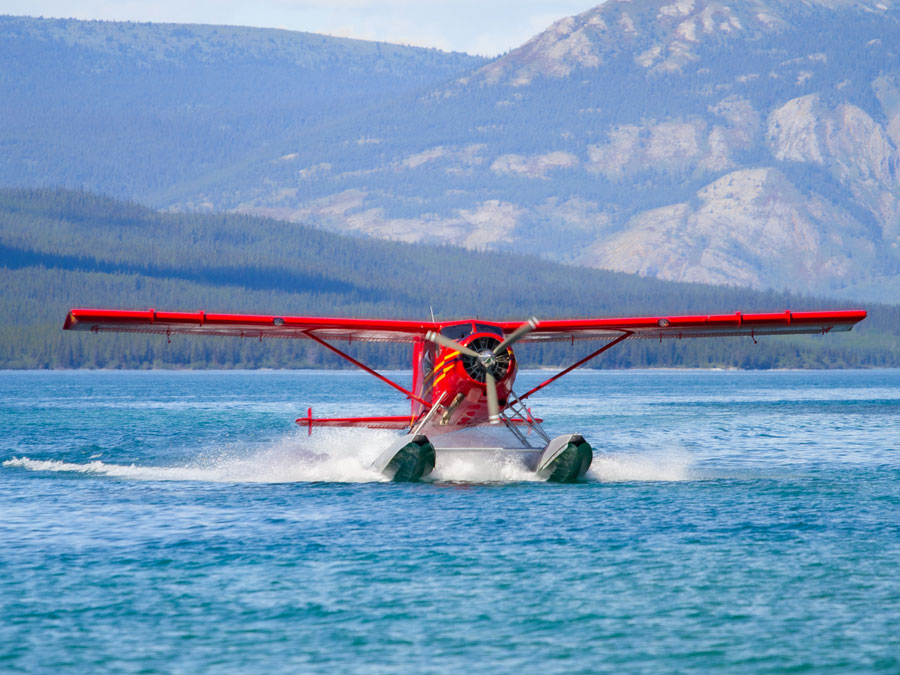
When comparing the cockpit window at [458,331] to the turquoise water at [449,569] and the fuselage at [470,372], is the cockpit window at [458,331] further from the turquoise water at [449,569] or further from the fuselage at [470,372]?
the turquoise water at [449,569]

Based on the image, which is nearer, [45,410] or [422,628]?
[422,628]

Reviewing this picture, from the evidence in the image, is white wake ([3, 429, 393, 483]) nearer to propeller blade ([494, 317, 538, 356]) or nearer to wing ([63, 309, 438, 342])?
wing ([63, 309, 438, 342])

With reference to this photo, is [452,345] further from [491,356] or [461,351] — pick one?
[491,356]

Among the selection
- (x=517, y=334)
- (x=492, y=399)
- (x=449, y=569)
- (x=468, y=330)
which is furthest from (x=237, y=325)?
(x=449, y=569)

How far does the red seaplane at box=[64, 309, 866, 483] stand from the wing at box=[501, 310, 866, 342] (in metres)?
0.02

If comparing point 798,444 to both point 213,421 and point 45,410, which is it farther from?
point 45,410

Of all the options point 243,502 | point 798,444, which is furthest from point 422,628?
point 798,444

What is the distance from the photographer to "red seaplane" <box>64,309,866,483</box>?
20.6 m

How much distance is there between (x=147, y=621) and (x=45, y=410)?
47.1 metres

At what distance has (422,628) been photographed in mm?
11758

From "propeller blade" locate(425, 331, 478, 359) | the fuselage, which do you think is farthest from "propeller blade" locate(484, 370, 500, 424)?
"propeller blade" locate(425, 331, 478, 359)

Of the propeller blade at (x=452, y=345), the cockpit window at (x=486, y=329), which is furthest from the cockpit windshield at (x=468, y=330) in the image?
the propeller blade at (x=452, y=345)

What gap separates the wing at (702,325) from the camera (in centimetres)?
2353

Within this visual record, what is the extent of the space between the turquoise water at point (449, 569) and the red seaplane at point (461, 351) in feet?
1.80
